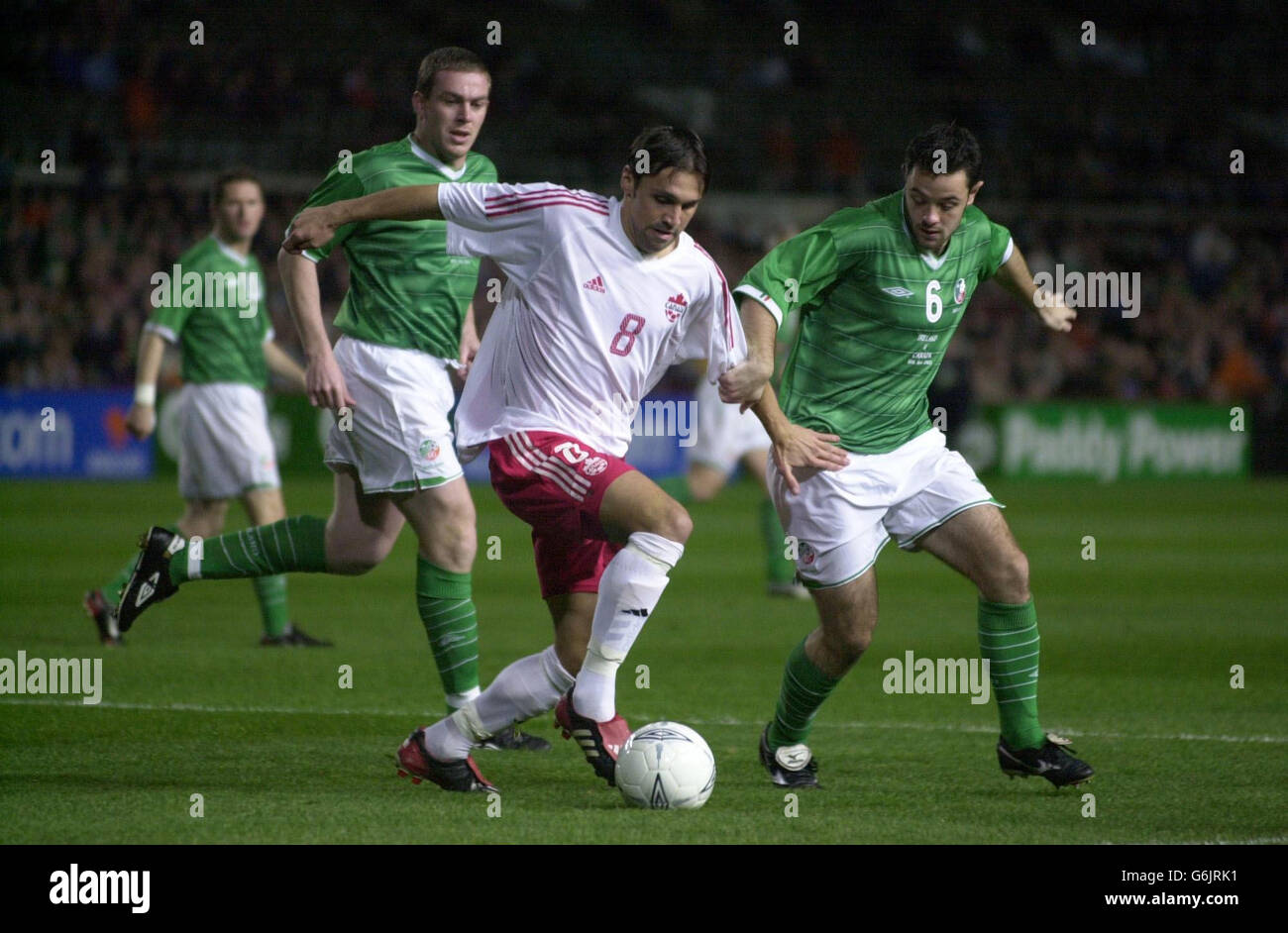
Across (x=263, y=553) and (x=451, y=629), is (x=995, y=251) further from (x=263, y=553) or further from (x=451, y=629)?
(x=263, y=553)

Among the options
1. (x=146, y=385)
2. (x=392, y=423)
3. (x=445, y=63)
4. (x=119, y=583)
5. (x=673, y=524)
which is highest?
(x=445, y=63)

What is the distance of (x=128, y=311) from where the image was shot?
21844 mm

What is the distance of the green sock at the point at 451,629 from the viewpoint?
6.03 metres

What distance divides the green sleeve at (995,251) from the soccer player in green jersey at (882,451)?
0.05 metres

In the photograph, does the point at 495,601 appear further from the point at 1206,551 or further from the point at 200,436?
the point at 1206,551

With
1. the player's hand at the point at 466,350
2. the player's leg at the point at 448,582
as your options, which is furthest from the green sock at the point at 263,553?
the player's hand at the point at 466,350

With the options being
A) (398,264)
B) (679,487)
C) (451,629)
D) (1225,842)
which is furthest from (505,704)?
(679,487)

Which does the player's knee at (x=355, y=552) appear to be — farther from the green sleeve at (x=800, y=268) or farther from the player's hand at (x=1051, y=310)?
the player's hand at (x=1051, y=310)

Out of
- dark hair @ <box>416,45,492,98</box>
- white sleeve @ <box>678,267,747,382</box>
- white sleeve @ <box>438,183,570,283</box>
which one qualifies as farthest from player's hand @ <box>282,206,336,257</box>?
white sleeve @ <box>678,267,747,382</box>

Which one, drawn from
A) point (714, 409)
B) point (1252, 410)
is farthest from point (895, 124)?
point (714, 409)

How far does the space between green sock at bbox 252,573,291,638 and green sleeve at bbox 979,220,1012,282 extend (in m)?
4.46

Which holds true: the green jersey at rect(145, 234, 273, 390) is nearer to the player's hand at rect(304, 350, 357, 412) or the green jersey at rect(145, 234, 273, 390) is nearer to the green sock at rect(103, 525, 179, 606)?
the green sock at rect(103, 525, 179, 606)

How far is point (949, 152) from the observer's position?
546cm

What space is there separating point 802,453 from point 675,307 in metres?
0.58
